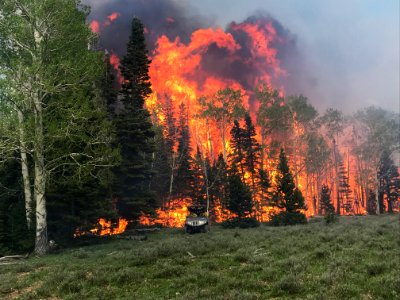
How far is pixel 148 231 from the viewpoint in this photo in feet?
117

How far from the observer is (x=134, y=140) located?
121ft

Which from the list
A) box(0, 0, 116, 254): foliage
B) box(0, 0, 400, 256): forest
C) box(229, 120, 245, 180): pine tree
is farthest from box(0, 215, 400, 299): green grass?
box(229, 120, 245, 180): pine tree

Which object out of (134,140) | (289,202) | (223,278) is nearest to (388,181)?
(289,202)

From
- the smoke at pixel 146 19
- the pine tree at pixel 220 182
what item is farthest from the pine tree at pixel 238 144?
the smoke at pixel 146 19

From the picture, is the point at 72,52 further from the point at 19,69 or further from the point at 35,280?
the point at 35,280

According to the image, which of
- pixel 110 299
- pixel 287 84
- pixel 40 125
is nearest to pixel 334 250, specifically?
pixel 110 299

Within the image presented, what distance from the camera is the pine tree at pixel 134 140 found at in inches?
1368

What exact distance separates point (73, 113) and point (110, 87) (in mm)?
19147

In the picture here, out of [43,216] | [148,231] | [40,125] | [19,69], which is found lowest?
[148,231]

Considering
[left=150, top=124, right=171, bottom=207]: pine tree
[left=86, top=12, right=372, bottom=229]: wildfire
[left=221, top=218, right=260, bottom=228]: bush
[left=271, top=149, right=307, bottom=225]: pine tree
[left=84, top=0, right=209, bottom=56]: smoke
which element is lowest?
[left=221, top=218, right=260, bottom=228]: bush

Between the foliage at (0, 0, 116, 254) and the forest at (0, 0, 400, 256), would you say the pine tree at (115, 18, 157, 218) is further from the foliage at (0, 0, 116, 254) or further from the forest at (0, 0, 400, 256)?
the foliage at (0, 0, 116, 254)

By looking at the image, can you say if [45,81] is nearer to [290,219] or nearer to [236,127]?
[290,219]

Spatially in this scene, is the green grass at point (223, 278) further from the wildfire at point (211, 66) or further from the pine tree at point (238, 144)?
the wildfire at point (211, 66)

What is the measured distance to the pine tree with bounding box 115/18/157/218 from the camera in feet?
114
